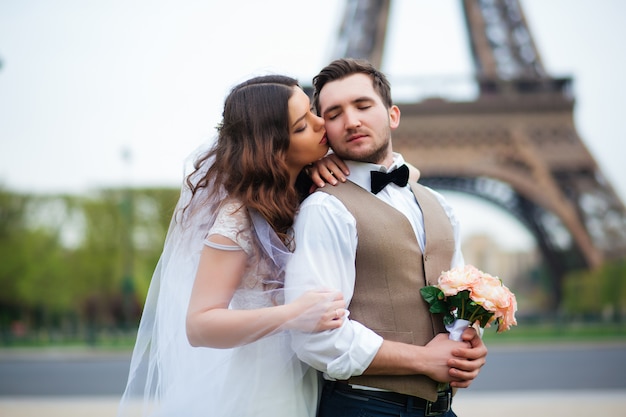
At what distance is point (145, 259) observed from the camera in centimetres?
2808

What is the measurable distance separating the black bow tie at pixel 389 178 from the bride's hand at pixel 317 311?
1.58 feet

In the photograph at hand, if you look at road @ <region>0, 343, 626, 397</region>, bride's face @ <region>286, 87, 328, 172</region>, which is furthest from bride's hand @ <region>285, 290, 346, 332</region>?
road @ <region>0, 343, 626, 397</region>

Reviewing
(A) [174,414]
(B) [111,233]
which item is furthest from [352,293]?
(B) [111,233]

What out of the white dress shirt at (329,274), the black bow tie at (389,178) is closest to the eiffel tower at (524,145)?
the black bow tie at (389,178)

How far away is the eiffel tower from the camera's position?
698 inches

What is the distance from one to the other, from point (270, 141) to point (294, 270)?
0.47 metres

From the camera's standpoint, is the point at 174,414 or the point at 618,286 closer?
the point at 174,414

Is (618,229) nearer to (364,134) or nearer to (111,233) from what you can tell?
(364,134)

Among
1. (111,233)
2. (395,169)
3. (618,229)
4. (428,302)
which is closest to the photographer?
(428,302)

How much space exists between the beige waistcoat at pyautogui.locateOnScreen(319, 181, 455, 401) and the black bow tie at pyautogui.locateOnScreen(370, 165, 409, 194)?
0.07 m

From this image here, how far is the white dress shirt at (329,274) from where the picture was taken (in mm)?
1969

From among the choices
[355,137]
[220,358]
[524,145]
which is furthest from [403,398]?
[524,145]

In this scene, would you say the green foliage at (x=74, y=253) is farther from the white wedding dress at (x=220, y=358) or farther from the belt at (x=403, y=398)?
the belt at (x=403, y=398)

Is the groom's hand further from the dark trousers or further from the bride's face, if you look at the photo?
the bride's face
